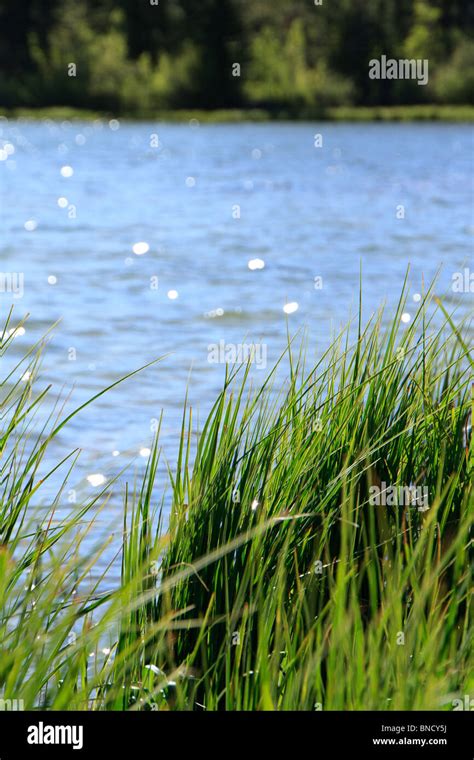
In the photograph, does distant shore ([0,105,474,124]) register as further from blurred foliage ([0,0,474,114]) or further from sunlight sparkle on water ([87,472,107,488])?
sunlight sparkle on water ([87,472,107,488])

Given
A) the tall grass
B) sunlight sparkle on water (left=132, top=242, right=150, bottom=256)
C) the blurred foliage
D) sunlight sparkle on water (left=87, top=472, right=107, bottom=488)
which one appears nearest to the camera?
the tall grass

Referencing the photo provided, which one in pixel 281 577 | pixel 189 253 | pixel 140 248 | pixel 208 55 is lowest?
pixel 281 577

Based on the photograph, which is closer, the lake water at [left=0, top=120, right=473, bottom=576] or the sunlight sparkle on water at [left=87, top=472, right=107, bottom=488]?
the sunlight sparkle on water at [left=87, top=472, right=107, bottom=488]

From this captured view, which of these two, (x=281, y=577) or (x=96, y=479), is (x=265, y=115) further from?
(x=281, y=577)

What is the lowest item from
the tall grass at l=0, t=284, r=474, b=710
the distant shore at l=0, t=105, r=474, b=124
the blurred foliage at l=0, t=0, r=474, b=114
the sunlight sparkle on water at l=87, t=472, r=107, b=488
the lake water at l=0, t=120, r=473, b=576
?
the tall grass at l=0, t=284, r=474, b=710

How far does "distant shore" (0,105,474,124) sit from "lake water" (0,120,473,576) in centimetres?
1859

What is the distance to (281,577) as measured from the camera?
8.26ft

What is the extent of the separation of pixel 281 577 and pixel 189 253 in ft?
41.2

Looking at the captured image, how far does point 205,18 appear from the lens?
55469mm

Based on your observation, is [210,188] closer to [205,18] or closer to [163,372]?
[163,372]

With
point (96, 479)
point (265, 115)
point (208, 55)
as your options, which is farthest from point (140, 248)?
point (208, 55)

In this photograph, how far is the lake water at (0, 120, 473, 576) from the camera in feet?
27.3

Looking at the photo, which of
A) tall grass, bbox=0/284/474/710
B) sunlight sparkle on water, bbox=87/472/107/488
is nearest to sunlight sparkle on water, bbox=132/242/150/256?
sunlight sparkle on water, bbox=87/472/107/488
